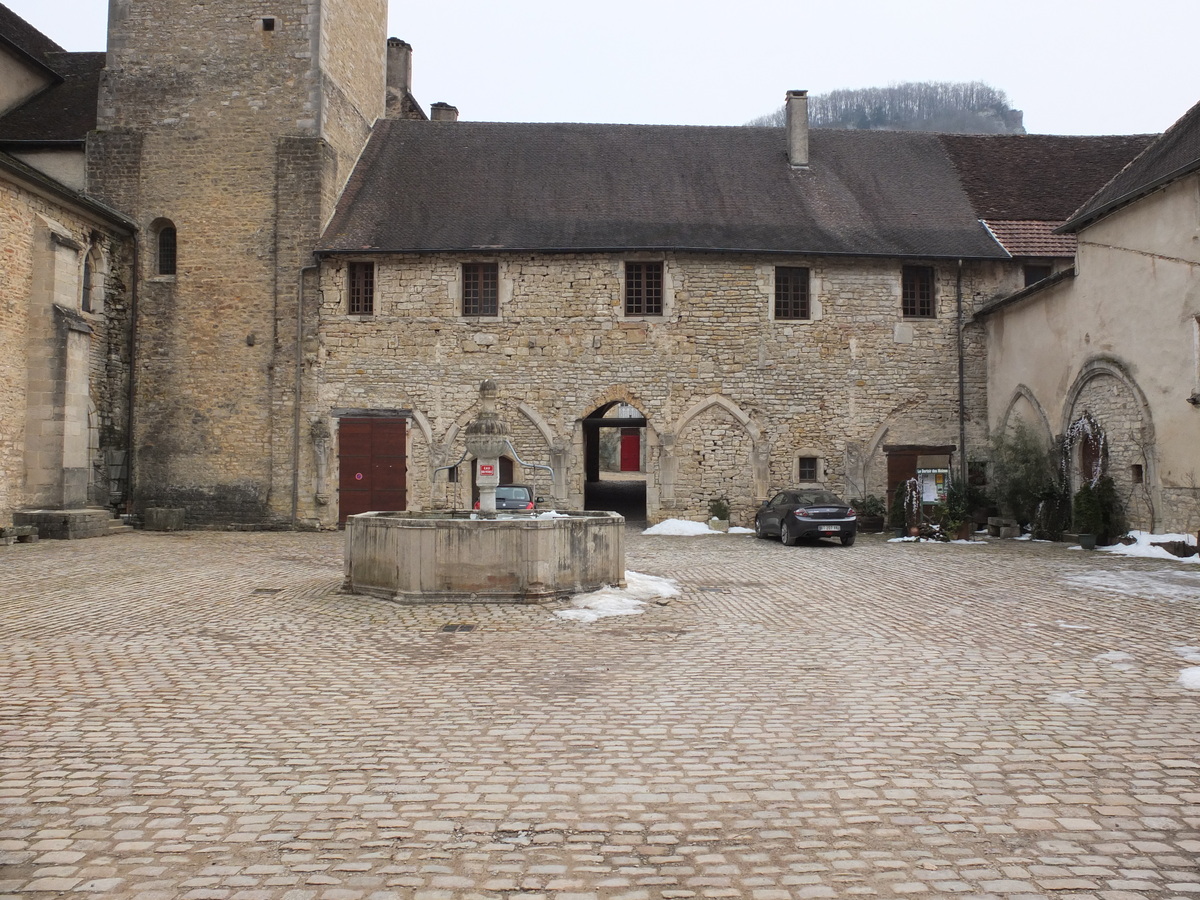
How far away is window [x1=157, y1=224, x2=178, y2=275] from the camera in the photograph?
20.9 meters

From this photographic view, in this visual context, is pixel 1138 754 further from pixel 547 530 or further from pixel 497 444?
pixel 497 444

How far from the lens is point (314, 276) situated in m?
20.4

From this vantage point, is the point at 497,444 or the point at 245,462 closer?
the point at 497,444

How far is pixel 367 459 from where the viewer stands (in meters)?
20.4

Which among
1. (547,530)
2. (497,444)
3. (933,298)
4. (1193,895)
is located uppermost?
(933,298)

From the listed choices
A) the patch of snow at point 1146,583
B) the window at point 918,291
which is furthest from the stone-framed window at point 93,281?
the patch of snow at point 1146,583

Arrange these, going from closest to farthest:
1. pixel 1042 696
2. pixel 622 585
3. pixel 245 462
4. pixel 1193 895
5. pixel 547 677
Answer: pixel 1193 895 → pixel 1042 696 → pixel 547 677 → pixel 622 585 → pixel 245 462

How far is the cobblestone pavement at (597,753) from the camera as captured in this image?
343 cm

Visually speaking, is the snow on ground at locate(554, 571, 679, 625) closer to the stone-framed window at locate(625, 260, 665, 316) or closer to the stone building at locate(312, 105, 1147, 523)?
the stone building at locate(312, 105, 1147, 523)

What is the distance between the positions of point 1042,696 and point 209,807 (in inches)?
205

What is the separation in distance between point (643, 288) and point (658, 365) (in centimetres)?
193

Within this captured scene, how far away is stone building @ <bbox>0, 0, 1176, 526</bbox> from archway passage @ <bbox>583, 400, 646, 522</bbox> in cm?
234

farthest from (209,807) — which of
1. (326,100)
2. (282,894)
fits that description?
(326,100)

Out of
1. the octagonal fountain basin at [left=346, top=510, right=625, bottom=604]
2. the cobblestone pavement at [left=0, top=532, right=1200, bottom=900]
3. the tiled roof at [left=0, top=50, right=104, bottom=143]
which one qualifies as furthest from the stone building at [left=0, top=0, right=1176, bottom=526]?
the cobblestone pavement at [left=0, top=532, right=1200, bottom=900]
